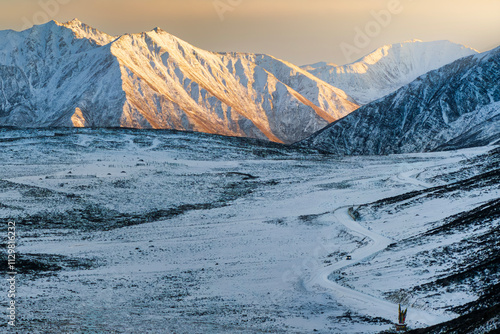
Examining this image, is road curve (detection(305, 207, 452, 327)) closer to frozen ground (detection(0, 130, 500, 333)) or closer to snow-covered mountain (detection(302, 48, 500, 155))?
frozen ground (detection(0, 130, 500, 333))

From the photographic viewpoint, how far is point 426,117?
583ft

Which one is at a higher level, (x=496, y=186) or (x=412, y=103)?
(x=412, y=103)

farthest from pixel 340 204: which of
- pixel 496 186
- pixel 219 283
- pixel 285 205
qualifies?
pixel 219 283

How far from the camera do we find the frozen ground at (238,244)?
102 ft

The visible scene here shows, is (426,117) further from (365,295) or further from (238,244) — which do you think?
(365,295)

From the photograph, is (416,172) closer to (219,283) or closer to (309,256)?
(309,256)

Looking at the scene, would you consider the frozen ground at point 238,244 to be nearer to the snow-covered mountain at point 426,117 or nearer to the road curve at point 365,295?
the road curve at point 365,295

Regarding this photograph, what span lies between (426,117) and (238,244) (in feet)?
459

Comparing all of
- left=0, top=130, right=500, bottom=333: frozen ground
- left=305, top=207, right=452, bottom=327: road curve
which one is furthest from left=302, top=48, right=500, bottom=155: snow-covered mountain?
left=305, top=207, right=452, bottom=327: road curve

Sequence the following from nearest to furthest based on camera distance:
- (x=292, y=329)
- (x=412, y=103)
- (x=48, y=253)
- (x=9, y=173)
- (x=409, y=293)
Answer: (x=292, y=329), (x=409, y=293), (x=48, y=253), (x=9, y=173), (x=412, y=103)

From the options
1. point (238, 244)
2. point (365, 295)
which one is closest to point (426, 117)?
point (238, 244)

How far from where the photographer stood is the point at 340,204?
68.9m

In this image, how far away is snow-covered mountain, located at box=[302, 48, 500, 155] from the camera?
166 meters

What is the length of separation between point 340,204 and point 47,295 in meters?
41.6
